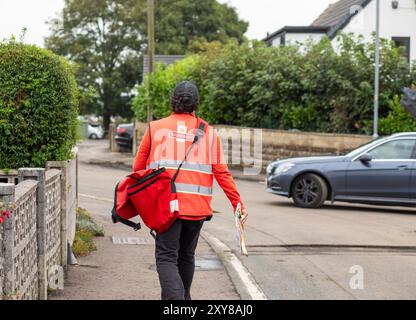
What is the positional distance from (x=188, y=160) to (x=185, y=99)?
517 mm

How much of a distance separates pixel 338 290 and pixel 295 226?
514cm

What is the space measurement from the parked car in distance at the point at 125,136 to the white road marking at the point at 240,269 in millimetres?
26268

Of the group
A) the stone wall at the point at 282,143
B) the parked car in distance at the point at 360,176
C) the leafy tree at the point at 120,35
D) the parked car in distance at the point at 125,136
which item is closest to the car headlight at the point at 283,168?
the parked car in distance at the point at 360,176

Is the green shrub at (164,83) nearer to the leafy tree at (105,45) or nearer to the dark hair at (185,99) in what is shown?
the dark hair at (185,99)

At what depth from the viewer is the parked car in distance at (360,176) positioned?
16266 mm

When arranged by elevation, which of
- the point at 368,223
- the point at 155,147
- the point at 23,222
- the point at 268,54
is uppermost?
the point at 268,54

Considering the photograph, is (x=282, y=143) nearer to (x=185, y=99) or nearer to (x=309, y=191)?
(x=309, y=191)

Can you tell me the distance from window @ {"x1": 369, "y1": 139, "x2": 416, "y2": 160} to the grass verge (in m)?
6.14

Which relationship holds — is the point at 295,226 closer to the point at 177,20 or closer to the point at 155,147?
the point at 155,147

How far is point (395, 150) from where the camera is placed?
16547mm

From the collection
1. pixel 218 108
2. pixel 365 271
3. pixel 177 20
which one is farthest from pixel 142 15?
pixel 365 271

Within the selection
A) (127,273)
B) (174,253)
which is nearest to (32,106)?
(127,273)

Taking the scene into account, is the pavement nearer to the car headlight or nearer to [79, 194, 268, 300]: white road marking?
[79, 194, 268, 300]: white road marking

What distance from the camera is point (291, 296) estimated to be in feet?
27.2
